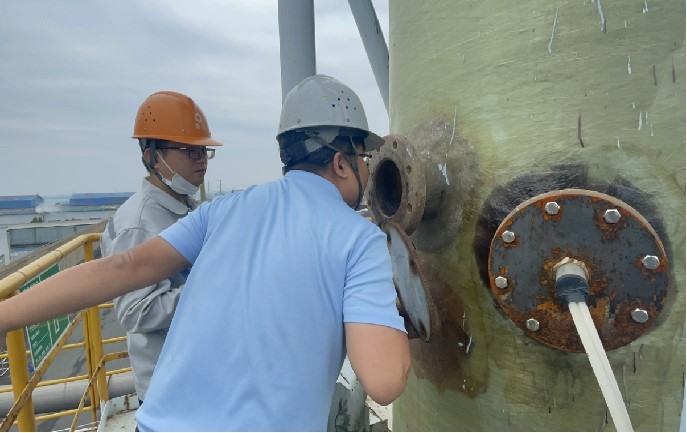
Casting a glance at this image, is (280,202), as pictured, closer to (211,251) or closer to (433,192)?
(211,251)

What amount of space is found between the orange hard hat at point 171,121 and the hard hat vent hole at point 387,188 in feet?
3.97

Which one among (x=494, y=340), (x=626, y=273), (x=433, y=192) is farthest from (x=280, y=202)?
(x=626, y=273)

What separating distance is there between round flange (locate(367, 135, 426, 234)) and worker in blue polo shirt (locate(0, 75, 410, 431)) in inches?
8.0

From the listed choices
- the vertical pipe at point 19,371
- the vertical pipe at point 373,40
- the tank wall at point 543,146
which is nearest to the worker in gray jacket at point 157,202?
the vertical pipe at point 19,371

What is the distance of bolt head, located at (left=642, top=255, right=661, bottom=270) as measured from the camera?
100 cm

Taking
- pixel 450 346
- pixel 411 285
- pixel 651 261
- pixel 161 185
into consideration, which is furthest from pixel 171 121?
pixel 651 261

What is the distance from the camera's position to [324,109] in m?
1.28

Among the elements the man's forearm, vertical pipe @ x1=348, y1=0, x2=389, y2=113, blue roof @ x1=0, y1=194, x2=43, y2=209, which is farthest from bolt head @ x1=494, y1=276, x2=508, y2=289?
blue roof @ x1=0, y1=194, x2=43, y2=209

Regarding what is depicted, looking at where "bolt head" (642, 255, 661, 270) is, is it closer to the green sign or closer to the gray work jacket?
the gray work jacket

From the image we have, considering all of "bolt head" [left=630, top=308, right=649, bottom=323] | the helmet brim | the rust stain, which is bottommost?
the rust stain

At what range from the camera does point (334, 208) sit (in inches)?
45.0

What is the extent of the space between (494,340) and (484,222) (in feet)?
1.13

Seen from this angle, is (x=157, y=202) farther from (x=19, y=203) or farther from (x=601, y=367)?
(x=19, y=203)

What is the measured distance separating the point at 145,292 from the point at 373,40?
8.02 feet
